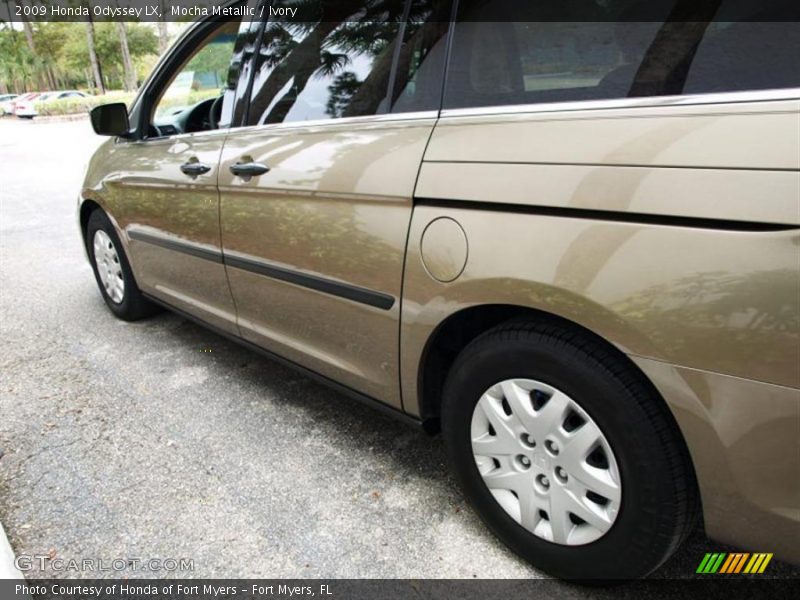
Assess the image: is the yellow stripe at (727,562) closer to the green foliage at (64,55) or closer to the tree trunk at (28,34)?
the green foliage at (64,55)

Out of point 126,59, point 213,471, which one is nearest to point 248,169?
point 213,471

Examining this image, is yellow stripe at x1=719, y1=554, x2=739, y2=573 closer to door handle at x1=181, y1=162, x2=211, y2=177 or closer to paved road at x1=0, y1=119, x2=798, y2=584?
paved road at x1=0, y1=119, x2=798, y2=584

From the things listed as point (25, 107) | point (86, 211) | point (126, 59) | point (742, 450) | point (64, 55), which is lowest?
point (25, 107)

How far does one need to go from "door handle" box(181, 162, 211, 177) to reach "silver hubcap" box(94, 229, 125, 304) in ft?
4.08

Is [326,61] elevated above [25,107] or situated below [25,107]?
above

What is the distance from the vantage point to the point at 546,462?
165cm

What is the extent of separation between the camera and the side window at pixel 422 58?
1858mm

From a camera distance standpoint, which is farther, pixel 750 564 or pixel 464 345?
pixel 464 345

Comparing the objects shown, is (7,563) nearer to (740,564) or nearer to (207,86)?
(740,564)

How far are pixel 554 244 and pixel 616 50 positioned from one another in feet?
1.73

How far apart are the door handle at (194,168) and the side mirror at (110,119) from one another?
773mm

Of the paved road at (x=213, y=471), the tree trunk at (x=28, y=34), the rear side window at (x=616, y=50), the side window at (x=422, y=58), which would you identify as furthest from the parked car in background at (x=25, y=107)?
the rear side window at (x=616, y=50)

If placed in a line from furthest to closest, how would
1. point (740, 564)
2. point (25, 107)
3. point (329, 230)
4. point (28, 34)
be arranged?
point (28, 34) < point (25, 107) < point (329, 230) < point (740, 564)

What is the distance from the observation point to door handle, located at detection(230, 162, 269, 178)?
89.9 inches
